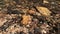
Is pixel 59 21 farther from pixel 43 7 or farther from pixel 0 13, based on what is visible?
pixel 0 13

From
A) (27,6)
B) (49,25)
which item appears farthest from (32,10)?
(49,25)

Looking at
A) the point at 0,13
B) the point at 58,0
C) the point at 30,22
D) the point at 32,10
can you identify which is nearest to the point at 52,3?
the point at 58,0

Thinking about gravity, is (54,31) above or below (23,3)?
below

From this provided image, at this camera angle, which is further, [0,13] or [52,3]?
[52,3]

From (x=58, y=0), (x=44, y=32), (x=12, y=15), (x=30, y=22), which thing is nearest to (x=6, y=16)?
(x=12, y=15)

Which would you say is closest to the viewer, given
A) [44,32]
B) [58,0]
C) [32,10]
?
[44,32]

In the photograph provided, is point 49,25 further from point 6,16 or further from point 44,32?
point 6,16

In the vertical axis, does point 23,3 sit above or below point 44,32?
above

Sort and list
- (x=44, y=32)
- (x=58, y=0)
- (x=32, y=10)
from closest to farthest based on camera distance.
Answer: (x=44, y=32) < (x=32, y=10) < (x=58, y=0)

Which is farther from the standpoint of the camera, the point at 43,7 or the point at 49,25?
the point at 43,7
